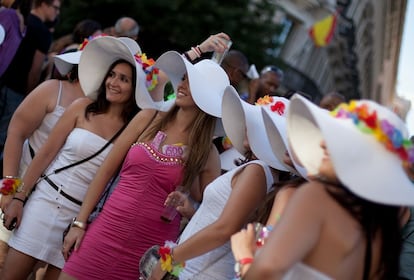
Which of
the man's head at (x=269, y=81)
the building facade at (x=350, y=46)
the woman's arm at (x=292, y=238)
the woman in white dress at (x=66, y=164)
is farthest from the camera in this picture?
the building facade at (x=350, y=46)

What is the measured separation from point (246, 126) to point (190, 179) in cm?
61

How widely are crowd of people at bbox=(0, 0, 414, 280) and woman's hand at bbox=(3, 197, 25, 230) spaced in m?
0.01

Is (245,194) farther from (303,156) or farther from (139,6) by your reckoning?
(139,6)

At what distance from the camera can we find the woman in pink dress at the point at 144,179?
13.9ft

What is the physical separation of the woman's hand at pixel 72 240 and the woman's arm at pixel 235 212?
1.00 metres

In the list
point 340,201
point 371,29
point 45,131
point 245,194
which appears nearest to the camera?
point 340,201

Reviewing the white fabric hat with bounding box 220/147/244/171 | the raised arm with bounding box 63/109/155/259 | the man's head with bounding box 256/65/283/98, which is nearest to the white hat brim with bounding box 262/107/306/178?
the raised arm with bounding box 63/109/155/259

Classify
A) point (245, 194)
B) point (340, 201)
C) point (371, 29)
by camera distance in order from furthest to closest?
point (371, 29)
point (245, 194)
point (340, 201)

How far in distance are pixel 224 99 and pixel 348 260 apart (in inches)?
63.1

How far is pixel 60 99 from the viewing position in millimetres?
5070

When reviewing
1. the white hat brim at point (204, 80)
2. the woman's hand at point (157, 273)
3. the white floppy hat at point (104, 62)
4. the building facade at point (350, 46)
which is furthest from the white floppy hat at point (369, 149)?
the building facade at point (350, 46)

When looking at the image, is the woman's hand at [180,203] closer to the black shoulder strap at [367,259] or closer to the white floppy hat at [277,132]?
the white floppy hat at [277,132]

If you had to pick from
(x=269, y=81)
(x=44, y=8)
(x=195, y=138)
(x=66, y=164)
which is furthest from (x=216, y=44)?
(x=269, y=81)

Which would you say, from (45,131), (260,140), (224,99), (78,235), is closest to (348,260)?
(260,140)
